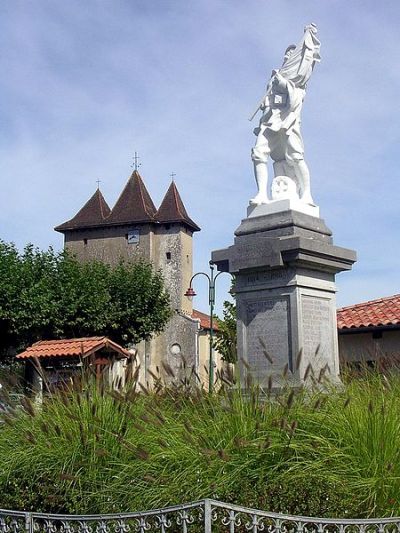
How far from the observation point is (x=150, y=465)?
5039 mm

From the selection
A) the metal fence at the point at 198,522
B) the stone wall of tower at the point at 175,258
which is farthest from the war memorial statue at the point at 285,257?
the stone wall of tower at the point at 175,258

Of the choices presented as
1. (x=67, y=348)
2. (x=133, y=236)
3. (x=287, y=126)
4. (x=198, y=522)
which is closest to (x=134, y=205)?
(x=133, y=236)

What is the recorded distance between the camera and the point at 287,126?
9.27m

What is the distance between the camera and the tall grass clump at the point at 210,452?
4.69m

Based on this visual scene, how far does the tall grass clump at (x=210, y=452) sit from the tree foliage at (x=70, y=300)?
28.7 meters

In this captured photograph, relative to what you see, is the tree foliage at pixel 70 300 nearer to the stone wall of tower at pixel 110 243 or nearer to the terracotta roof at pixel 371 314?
the terracotta roof at pixel 371 314

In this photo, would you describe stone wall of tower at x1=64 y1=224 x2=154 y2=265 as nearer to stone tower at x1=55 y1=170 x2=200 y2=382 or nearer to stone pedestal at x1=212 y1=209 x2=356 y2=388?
stone tower at x1=55 y1=170 x2=200 y2=382

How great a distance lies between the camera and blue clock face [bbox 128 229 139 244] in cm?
6550

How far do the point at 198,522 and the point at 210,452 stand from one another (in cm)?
46

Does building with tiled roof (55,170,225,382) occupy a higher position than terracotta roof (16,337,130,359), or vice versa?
building with tiled roof (55,170,225,382)

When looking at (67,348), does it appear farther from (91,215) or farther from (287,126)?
(91,215)

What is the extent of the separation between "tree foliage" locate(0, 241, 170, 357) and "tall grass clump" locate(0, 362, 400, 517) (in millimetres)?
28712

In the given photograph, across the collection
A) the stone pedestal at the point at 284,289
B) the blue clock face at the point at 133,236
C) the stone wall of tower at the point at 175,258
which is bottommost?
the stone pedestal at the point at 284,289

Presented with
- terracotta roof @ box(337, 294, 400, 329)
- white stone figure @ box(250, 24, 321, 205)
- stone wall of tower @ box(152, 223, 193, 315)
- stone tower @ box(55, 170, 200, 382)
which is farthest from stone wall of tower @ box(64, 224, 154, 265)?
white stone figure @ box(250, 24, 321, 205)
